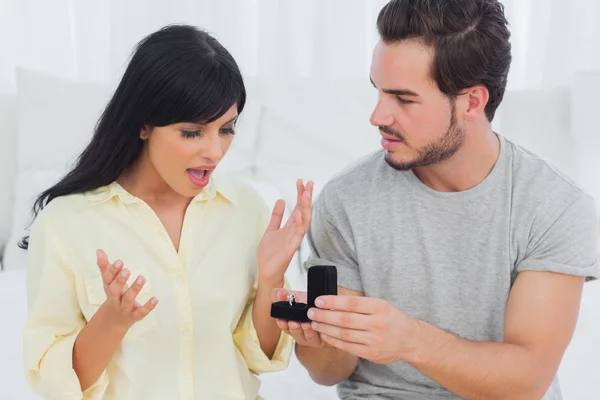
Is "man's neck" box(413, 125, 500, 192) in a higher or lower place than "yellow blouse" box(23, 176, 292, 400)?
higher

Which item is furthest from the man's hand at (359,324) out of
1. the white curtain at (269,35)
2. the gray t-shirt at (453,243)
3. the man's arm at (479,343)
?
the white curtain at (269,35)

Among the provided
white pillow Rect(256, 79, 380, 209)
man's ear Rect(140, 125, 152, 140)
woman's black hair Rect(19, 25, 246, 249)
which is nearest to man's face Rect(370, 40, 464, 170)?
woman's black hair Rect(19, 25, 246, 249)

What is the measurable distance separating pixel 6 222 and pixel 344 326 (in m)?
1.67

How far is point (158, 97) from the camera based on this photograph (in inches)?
53.9

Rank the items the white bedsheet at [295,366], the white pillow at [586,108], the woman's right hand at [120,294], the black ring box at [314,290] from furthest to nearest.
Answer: the white pillow at [586,108] < the white bedsheet at [295,366] < the black ring box at [314,290] < the woman's right hand at [120,294]

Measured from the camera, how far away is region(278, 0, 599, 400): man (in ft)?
4.87

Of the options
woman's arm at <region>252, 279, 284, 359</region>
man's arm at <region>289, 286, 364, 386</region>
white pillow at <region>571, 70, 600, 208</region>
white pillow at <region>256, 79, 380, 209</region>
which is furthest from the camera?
white pillow at <region>256, 79, 380, 209</region>

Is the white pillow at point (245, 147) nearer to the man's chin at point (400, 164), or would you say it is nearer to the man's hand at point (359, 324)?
the man's chin at point (400, 164)

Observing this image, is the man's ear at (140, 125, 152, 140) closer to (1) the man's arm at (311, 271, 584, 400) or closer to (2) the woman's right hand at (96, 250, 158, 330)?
(2) the woman's right hand at (96, 250, 158, 330)

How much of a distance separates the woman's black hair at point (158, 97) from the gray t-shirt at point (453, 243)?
0.34 m

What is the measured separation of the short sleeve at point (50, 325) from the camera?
1.34 m

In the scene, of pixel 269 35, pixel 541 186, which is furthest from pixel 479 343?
pixel 269 35

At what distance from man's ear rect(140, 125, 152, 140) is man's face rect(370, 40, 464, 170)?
38 cm

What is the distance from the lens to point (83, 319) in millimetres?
1424
